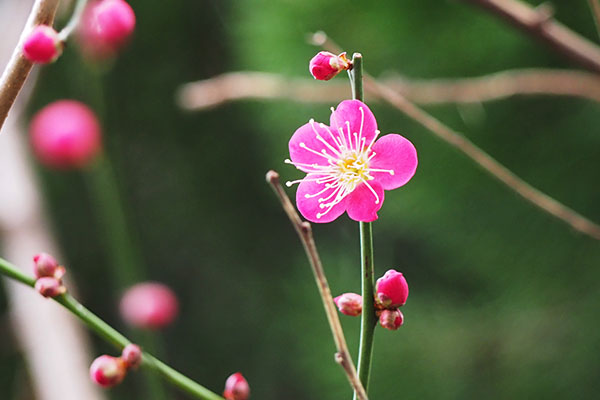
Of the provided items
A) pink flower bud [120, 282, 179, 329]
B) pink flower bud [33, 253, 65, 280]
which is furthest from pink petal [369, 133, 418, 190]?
pink flower bud [120, 282, 179, 329]

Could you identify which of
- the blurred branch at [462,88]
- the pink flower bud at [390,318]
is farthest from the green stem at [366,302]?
the blurred branch at [462,88]

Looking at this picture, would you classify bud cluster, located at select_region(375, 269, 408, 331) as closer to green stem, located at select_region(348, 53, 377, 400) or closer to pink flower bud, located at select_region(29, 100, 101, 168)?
green stem, located at select_region(348, 53, 377, 400)

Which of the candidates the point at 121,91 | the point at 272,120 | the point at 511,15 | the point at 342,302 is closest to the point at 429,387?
the point at 272,120

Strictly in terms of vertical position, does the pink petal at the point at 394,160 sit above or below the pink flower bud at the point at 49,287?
above

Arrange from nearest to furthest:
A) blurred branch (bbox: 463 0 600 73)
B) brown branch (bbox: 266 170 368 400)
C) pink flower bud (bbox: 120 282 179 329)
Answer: brown branch (bbox: 266 170 368 400) < blurred branch (bbox: 463 0 600 73) < pink flower bud (bbox: 120 282 179 329)

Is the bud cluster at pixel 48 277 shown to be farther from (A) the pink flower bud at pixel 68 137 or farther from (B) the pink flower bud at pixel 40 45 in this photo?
(A) the pink flower bud at pixel 68 137

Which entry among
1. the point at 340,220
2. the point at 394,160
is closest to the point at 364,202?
the point at 394,160
